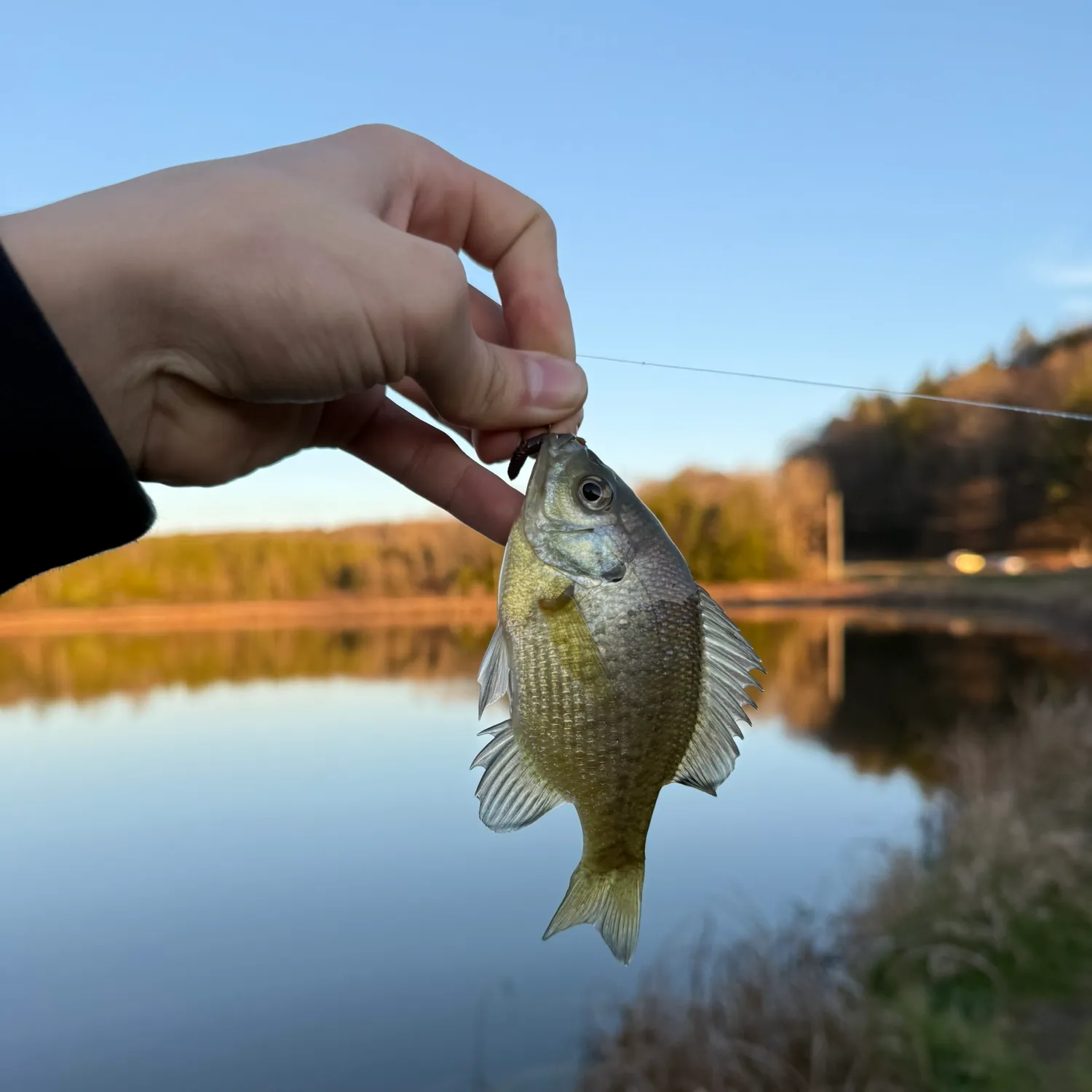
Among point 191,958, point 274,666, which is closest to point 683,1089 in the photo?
point 191,958

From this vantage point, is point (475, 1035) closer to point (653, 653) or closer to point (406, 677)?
point (653, 653)

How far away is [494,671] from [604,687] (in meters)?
0.22

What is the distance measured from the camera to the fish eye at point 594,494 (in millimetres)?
1710

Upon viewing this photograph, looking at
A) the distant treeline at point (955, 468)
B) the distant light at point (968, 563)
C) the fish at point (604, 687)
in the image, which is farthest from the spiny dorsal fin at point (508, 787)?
A: the distant light at point (968, 563)

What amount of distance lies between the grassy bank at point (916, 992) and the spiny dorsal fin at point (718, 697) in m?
3.80

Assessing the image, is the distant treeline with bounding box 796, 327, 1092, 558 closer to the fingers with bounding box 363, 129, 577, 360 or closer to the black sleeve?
the fingers with bounding box 363, 129, 577, 360

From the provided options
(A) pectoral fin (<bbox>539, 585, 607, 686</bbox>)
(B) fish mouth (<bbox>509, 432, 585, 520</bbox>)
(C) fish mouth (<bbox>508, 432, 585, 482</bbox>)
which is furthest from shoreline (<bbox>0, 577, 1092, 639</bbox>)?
(A) pectoral fin (<bbox>539, 585, 607, 686</bbox>)

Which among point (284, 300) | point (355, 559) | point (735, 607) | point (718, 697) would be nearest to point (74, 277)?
point (284, 300)

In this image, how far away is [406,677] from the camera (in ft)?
111

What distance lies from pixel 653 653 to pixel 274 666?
130ft

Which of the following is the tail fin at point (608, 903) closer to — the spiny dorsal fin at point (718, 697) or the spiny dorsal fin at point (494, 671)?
the spiny dorsal fin at point (718, 697)

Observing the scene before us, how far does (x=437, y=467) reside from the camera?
7.70ft

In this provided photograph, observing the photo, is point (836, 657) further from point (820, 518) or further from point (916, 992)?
point (916, 992)

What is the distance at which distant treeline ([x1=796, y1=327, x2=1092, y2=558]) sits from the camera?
117 feet
